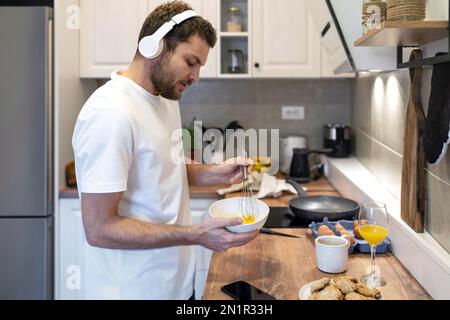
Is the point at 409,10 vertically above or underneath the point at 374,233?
above

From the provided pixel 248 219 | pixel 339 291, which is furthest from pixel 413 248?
pixel 248 219

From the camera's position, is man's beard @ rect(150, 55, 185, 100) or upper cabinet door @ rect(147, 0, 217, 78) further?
upper cabinet door @ rect(147, 0, 217, 78)

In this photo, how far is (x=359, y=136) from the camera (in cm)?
242

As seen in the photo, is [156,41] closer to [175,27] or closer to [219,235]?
[175,27]

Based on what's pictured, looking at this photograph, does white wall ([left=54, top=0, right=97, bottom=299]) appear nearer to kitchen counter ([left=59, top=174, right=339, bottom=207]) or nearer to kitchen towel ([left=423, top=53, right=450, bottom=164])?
kitchen counter ([left=59, top=174, right=339, bottom=207])

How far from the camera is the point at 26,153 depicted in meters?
2.02

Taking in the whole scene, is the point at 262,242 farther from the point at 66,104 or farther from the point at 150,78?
the point at 66,104

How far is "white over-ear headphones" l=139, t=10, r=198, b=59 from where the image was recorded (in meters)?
1.13

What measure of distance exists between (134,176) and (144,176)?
3 cm

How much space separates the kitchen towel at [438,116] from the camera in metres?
1.01

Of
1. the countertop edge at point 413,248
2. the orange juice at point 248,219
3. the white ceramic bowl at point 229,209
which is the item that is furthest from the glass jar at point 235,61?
the orange juice at point 248,219

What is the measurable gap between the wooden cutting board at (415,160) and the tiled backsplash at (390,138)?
0.06 feet

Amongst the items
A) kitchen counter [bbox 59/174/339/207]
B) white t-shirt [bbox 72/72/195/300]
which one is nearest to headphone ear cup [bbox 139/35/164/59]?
white t-shirt [bbox 72/72/195/300]

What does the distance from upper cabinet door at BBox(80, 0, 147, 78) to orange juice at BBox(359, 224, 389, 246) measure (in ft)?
5.37
